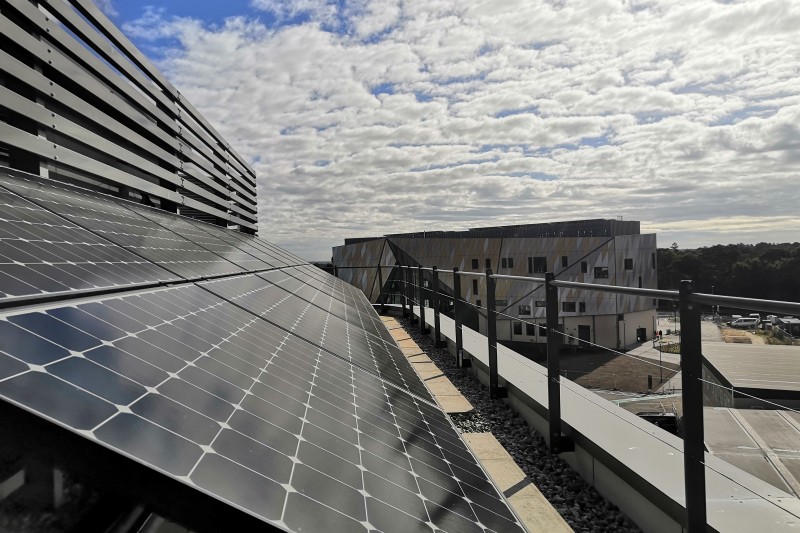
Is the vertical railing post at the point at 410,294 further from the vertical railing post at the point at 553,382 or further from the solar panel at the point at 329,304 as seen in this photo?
the vertical railing post at the point at 553,382

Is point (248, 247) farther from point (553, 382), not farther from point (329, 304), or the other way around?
point (553, 382)

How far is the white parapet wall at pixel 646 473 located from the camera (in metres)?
3.07

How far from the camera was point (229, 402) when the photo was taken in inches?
82.5

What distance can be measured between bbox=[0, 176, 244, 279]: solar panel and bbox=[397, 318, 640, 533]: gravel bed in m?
3.71

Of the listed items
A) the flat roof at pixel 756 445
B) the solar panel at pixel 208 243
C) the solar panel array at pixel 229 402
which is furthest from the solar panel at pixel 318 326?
the flat roof at pixel 756 445

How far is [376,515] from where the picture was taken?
1864 millimetres

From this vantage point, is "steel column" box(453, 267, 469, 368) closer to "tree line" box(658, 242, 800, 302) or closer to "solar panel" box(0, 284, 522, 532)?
"tree line" box(658, 242, 800, 302)

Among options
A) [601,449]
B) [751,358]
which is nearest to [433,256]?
[751,358]

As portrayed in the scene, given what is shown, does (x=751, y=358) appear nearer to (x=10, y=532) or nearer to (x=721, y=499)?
(x=721, y=499)

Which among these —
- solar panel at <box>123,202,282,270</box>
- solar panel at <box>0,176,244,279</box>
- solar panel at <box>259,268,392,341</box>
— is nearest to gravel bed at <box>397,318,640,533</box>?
solar panel at <box>259,268,392,341</box>

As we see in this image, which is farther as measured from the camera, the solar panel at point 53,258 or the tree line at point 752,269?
the tree line at point 752,269

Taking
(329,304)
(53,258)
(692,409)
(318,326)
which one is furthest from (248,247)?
(692,409)

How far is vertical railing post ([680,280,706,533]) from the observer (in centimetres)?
281

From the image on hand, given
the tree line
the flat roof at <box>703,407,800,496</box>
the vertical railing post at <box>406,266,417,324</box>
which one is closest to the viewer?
the flat roof at <box>703,407,800,496</box>
